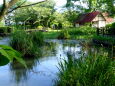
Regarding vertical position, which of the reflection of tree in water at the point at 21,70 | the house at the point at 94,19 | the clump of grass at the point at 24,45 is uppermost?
the house at the point at 94,19

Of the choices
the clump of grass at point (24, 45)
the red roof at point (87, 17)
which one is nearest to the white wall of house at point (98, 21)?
the red roof at point (87, 17)

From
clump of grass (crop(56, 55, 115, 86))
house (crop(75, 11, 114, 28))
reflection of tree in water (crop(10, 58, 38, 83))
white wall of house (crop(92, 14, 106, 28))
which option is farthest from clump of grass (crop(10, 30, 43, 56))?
white wall of house (crop(92, 14, 106, 28))

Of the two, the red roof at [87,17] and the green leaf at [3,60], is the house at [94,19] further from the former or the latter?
the green leaf at [3,60]

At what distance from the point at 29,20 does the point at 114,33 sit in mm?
36273

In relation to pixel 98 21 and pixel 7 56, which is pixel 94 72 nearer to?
pixel 7 56

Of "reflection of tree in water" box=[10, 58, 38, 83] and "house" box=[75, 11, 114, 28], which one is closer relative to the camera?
"reflection of tree in water" box=[10, 58, 38, 83]

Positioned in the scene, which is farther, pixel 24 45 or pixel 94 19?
pixel 94 19

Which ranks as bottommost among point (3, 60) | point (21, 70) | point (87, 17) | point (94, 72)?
point (21, 70)

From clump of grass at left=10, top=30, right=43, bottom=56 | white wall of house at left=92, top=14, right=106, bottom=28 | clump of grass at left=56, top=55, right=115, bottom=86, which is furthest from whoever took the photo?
white wall of house at left=92, top=14, right=106, bottom=28

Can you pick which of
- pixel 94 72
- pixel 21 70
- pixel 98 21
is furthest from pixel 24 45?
pixel 98 21

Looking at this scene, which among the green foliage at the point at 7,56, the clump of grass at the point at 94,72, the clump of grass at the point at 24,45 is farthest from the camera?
the clump of grass at the point at 24,45

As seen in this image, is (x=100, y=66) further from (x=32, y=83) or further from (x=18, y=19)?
(x=18, y=19)

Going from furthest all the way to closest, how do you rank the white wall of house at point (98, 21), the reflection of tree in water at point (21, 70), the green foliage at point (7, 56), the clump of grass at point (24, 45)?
the white wall of house at point (98, 21)
the clump of grass at point (24, 45)
the reflection of tree in water at point (21, 70)
the green foliage at point (7, 56)

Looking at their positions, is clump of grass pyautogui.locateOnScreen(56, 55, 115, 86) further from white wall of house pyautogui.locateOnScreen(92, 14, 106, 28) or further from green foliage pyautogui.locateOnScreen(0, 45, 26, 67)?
white wall of house pyautogui.locateOnScreen(92, 14, 106, 28)
